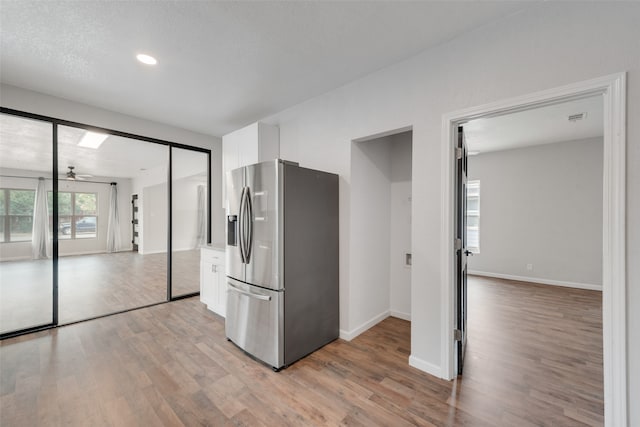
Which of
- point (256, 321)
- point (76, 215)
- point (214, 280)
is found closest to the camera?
point (256, 321)

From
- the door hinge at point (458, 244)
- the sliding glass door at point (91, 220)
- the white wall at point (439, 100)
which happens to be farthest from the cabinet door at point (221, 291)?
the door hinge at point (458, 244)

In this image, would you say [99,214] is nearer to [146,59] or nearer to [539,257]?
[146,59]

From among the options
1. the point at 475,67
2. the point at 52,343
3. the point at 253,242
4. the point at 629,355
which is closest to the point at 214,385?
the point at 253,242

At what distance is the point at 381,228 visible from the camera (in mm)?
3197

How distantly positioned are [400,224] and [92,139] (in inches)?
176

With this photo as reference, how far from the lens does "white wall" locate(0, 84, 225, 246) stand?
109 inches

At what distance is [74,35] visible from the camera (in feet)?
6.31

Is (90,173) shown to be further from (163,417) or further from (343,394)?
(343,394)

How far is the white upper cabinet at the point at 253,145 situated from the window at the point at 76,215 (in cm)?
210

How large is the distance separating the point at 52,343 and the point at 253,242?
2488mm

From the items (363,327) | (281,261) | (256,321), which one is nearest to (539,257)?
(363,327)

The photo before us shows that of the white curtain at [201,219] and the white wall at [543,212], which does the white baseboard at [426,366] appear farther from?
the white wall at [543,212]

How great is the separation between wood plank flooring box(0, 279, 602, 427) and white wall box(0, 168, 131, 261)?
113 cm

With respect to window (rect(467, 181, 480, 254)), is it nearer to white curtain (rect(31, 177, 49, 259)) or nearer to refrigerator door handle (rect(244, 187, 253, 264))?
refrigerator door handle (rect(244, 187, 253, 264))
